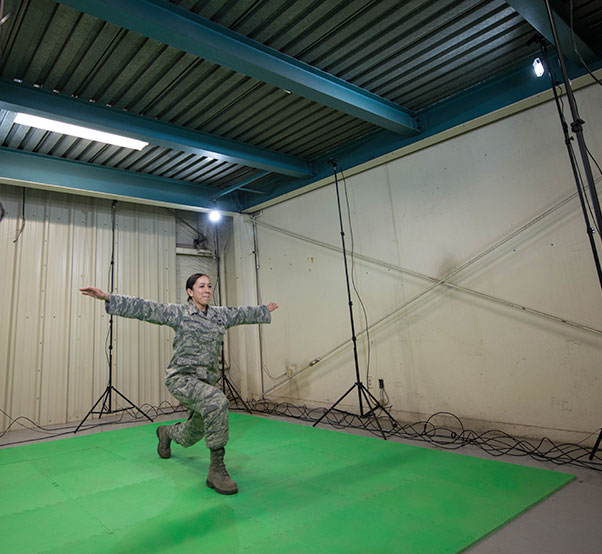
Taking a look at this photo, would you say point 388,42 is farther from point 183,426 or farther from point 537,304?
point 183,426

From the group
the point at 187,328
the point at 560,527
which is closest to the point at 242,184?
the point at 187,328

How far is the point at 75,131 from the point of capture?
4.82 m

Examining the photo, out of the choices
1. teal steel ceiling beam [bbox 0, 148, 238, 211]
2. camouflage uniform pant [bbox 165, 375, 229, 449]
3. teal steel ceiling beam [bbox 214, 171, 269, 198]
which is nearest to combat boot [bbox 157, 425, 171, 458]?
camouflage uniform pant [bbox 165, 375, 229, 449]

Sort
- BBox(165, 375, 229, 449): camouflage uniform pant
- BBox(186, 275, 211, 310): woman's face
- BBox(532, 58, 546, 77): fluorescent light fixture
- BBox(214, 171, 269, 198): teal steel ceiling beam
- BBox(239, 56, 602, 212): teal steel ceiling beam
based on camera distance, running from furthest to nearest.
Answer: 1. BBox(214, 171, 269, 198): teal steel ceiling beam
2. BBox(239, 56, 602, 212): teal steel ceiling beam
3. BBox(532, 58, 546, 77): fluorescent light fixture
4. BBox(186, 275, 211, 310): woman's face
5. BBox(165, 375, 229, 449): camouflage uniform pant

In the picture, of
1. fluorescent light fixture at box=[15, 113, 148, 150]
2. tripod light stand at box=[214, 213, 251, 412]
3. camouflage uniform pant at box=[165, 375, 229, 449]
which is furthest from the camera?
tripod light stand at box=[214, 213, 251, 412]

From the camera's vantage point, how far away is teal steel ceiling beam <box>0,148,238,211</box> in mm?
5375

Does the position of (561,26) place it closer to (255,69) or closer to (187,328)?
(255,69)

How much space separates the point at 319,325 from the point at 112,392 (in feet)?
11.6

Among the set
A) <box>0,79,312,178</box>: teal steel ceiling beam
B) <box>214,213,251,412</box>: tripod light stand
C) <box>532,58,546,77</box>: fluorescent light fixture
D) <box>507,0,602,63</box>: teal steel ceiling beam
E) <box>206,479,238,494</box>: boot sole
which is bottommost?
<box>206,479,238,494</box>: boot sole

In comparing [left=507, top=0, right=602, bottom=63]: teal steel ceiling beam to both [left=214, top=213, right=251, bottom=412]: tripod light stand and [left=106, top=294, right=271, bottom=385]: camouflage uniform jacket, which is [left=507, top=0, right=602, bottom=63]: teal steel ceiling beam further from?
[left=214, top=213, right=251, bottom=412]: tripod light stand

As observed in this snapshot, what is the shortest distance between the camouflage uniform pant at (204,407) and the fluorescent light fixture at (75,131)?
3335 mm

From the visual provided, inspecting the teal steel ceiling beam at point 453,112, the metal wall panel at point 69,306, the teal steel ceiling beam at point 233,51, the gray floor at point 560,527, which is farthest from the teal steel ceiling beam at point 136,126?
the gray floor at point 560,527

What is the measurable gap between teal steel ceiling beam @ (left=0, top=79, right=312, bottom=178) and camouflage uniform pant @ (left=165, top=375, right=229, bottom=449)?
307 cm

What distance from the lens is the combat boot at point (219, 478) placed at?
9.63 feet
